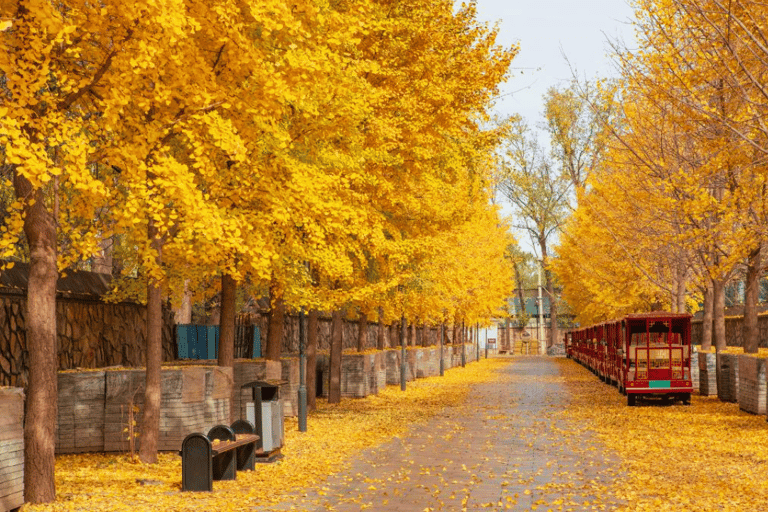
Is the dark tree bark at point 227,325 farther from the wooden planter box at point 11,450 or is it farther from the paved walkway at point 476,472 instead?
the wooden planter box at point 11,450

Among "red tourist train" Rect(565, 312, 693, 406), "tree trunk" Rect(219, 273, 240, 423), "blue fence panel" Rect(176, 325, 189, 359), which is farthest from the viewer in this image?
"blue fence panel" Rect(176, 325, 189, 359)

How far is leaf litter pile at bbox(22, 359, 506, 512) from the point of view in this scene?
40.5ft

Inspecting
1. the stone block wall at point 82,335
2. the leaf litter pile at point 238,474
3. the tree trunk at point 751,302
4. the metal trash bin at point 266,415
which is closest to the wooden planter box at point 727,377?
the tree trunk at point 751,302

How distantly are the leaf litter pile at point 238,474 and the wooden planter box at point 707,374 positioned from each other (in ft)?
33.4

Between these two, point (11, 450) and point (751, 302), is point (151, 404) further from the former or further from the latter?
point (751, 302)

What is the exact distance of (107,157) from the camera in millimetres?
12875

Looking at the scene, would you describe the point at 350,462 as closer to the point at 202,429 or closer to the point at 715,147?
the point at 202,429

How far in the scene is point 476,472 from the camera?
14.8 metres

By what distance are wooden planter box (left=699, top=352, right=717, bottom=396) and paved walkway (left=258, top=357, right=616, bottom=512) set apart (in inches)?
347

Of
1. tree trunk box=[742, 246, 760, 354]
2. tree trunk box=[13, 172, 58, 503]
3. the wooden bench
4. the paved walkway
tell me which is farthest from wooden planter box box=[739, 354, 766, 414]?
tree trunk box=[13, 172, 58, 503]

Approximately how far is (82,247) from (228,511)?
3561mm

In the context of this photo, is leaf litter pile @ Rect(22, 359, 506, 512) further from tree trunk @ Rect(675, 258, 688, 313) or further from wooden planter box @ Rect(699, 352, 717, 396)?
tree trunk @ Rect(675, 258, 688, 313)

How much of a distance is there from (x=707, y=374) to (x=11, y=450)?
24.1 meters

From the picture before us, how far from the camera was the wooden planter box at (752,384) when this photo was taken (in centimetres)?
2223
